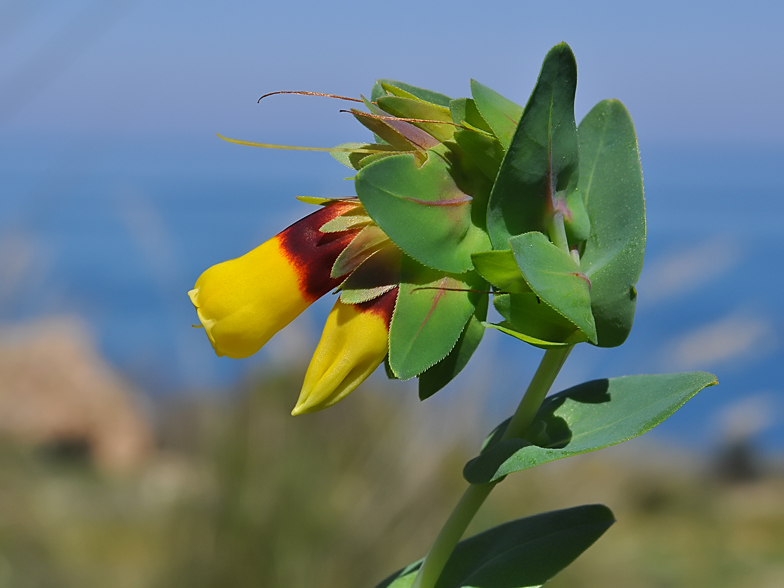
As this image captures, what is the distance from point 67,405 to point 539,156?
384 cm

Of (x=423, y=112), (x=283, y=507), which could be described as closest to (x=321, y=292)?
(x=423, y=112)

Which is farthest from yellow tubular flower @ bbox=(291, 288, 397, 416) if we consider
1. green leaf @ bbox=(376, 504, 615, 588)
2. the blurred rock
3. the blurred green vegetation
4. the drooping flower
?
the blurred rock

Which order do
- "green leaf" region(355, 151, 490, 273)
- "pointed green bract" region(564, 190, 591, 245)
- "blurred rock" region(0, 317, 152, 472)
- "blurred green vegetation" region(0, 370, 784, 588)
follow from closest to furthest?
1. "green leaf" region(355, 151, 490, 273)
2. "pointed green bract" region(564, 190, 591, 245)
3. "blurred green vegetation" region(0, 370, 784, 588)
4. "blurred rock" region(0, 317, 152, 472)

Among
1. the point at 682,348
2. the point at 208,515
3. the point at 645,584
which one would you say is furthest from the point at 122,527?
the point at 682,348

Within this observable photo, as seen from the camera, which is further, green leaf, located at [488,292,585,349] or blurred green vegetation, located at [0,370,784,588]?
blurred green vegetation, located at [0,370,784,588]

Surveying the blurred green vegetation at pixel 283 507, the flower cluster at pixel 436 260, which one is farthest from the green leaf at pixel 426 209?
the blurred green vegetation at pixel 283 507

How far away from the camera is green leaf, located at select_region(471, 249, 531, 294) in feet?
1.57

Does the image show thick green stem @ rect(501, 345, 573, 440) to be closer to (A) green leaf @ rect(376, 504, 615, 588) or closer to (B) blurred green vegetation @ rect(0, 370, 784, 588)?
(A) green leaf @ rect(376, 504, 615, 588)

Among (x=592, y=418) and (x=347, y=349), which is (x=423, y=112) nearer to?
(x=347, y=349)

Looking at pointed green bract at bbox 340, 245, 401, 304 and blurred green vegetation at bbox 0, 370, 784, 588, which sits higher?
pointed green bract at bbox 340, 245, 401, 304

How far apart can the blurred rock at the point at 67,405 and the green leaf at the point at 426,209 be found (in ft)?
11.1

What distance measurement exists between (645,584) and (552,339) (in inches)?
103

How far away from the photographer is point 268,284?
0.51 metres

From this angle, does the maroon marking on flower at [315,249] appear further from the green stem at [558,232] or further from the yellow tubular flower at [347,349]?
the green stem at [558,232]
